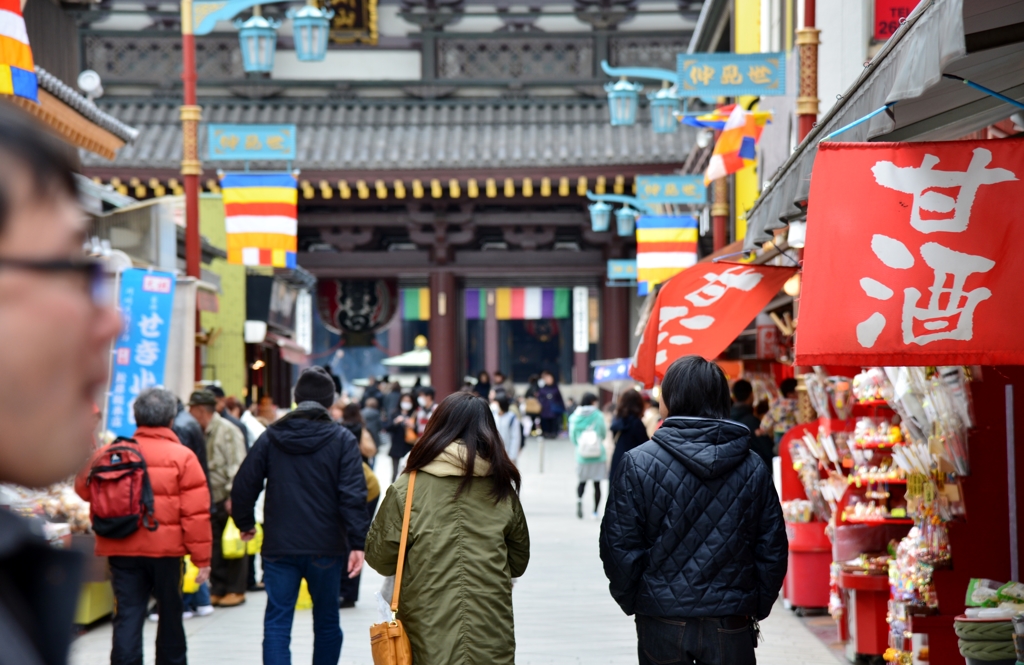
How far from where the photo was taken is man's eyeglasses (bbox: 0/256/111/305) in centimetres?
112

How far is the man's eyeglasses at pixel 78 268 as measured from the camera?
112 cm

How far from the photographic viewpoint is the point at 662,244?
50.9ft

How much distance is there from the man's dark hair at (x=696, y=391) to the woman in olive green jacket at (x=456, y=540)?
2.45 feet

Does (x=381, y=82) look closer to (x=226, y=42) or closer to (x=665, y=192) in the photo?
(x=226, y=42)

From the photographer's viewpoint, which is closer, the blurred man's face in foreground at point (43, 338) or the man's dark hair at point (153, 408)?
the blurred man's face in foreground at point (43, 338)

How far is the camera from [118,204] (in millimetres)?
12445

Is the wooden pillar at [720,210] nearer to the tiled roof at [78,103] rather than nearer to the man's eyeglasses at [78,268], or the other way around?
the tiled roof at [78,103]

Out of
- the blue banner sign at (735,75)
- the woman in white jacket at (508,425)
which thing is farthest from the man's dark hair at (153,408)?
the woman in white jacket at (508,425)

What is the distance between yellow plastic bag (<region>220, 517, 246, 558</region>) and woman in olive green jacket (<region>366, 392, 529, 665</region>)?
4640mm

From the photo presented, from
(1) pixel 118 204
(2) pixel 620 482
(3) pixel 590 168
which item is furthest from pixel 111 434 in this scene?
(3) pixel 590 168

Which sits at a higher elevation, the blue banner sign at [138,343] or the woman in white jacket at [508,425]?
the blue banner sign at [138,343]

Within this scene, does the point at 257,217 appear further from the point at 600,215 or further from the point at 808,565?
the point at 600,215

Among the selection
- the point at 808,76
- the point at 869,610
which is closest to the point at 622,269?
the point at 808,76

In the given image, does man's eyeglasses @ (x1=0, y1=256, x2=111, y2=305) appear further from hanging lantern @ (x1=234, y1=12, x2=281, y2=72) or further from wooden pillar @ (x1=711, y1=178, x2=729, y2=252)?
wooden pillar @ (x1=711, y1=178, x2=729, y2=252)
